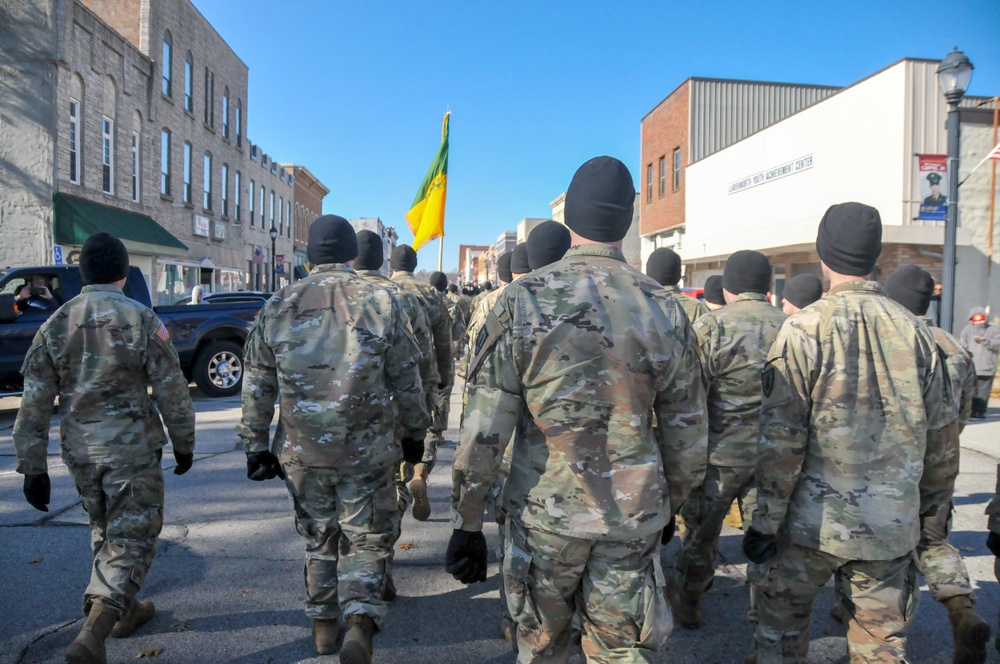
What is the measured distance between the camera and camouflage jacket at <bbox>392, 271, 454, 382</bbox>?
18.5 feet

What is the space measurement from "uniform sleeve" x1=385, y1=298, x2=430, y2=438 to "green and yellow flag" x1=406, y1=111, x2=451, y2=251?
6287 millimetres

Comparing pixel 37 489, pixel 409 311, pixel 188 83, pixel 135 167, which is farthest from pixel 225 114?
pixel 37 489

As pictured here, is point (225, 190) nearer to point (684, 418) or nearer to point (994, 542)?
point (684, 418)

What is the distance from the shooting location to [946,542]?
3338 millimetres

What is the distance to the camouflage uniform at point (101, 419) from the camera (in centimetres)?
325

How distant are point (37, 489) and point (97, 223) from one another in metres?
15.9

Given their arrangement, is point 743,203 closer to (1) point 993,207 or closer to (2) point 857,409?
(1) point 993,207

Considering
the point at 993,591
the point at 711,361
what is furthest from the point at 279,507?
the point at 993,591

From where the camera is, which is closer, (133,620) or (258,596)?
(133,620)

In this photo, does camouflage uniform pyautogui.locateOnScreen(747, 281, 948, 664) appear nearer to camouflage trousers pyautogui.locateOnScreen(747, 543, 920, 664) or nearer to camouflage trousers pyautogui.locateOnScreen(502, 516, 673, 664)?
camouflage trousers pyautogui.locateOnScreen(747, 543, 920, 664)

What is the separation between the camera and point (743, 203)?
20.0 m

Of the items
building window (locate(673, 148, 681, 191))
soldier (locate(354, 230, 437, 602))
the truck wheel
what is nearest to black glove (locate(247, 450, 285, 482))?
soldier (locate(354, 230, 437, 602))

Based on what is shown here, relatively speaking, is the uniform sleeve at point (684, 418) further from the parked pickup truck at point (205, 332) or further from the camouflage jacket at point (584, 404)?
the parked pickup truck at point (205, 332)

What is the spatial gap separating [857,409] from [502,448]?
1348mm
